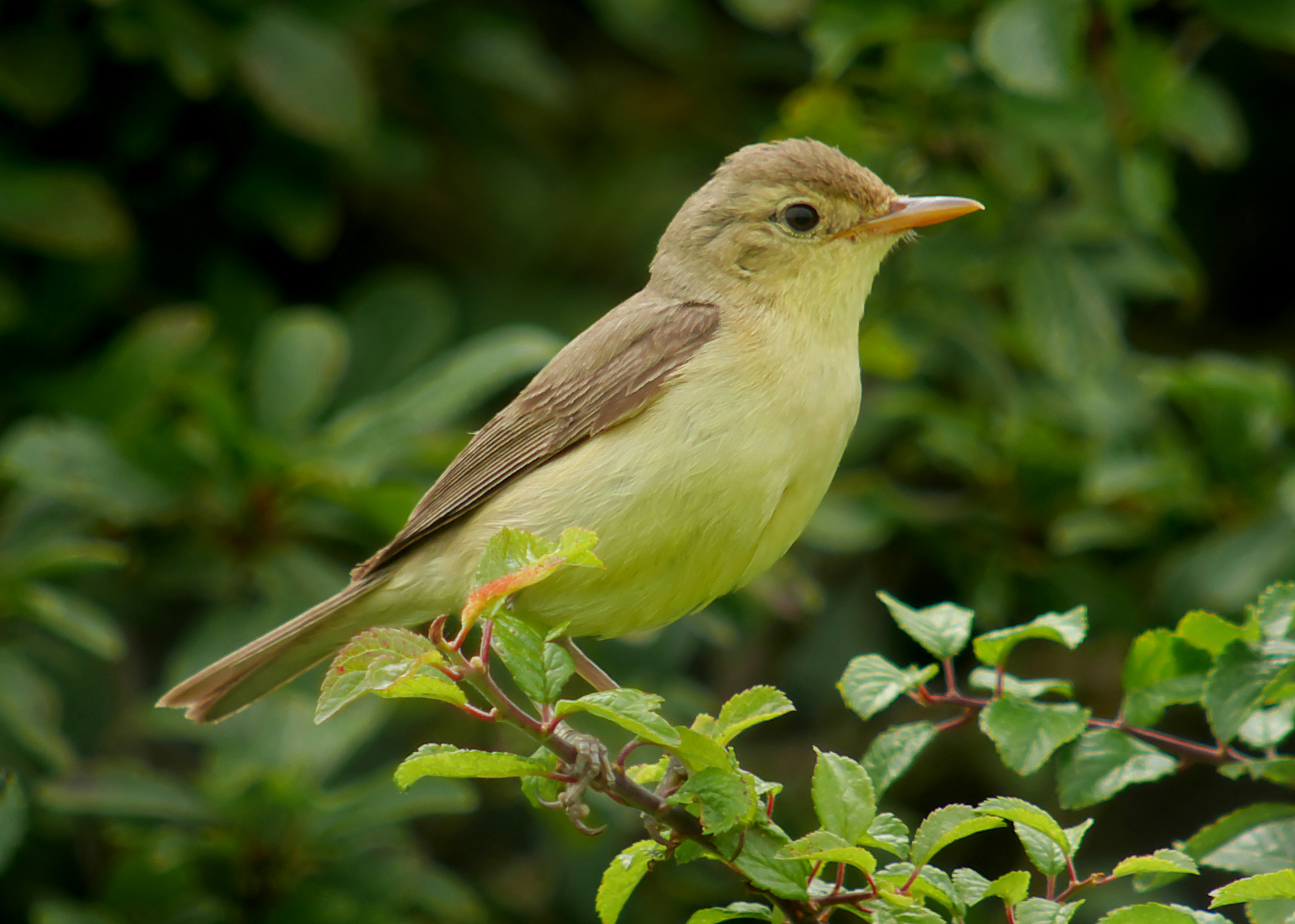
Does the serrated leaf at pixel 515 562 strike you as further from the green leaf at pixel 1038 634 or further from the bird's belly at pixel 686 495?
the bird's belly at pixel 686 495

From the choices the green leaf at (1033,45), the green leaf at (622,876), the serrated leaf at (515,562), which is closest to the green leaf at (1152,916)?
the green leaf at (622,876)

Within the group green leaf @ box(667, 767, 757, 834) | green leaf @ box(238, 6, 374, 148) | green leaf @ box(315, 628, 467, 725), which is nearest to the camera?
green leaf @ box(315, 628, 467, 725)

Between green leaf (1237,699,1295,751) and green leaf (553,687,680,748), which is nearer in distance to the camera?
green leaf (553,687,680,748)

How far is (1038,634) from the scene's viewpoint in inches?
89.7

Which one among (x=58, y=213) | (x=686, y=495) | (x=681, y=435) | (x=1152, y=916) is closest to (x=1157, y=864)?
(x=1152, y=916)

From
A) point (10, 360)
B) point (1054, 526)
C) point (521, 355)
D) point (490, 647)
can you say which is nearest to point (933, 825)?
point (490, 647)

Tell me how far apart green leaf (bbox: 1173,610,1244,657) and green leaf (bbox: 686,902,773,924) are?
0.89 m

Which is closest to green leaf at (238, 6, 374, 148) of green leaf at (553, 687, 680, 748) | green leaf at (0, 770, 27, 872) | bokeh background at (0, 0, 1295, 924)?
bokeh background at (0, 0, 1295, 924)

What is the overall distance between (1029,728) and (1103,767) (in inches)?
7.7

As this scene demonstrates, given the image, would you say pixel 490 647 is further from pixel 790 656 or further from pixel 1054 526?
pixel 790 656

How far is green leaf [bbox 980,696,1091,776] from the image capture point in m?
2.20

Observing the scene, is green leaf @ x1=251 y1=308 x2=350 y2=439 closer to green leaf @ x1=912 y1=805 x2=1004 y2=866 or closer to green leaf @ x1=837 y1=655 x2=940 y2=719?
green leaf @ x1=837 y1=655 x2=940 y2=719

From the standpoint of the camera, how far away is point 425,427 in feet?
12.7

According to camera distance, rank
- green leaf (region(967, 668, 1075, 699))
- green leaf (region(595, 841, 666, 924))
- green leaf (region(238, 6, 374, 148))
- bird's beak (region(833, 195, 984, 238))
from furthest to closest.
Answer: green leaf (region(238, 6, 374, 148)) → bird's beak (region(833, 195, 984, 238)) → green leaf (region(967, 668, 1075, 699)) → green leaf (region(595, 841, 666, 924))
